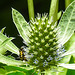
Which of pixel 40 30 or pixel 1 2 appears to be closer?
pixel 40 30

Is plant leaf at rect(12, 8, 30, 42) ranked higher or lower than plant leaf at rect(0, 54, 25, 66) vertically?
higher

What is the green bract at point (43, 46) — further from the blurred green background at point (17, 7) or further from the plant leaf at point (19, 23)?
the blurred green background at point (17, 7)

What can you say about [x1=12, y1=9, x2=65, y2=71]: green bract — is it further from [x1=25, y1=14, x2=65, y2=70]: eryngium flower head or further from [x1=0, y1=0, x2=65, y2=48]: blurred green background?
[x1=0, y1=0, x2=65, y2=48]: blurred green background

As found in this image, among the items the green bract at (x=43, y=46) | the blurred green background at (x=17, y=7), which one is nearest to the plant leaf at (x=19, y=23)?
the green bract at (x=43, y=46)

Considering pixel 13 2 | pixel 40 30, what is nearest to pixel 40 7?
pixel 13 2

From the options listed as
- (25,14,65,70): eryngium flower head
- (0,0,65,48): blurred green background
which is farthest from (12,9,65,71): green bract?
(0,0,65,48): blurred green background

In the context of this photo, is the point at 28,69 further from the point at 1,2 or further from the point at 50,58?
the point at 1,2

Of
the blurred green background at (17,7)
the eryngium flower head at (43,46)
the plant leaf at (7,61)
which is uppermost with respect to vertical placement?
the blurred green background at (17,7)
